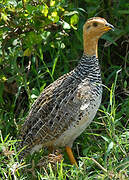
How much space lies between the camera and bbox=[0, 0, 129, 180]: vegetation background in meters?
4.21

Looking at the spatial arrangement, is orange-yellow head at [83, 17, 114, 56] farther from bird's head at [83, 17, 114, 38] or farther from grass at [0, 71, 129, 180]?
grass at [0, 71, 129, 180]

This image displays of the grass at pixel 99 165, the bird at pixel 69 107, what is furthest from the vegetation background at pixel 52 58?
the bird at pixel 69 107

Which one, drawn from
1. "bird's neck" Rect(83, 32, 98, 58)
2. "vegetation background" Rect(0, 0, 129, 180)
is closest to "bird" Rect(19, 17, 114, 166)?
"bird's neck" Rect(83, 32, 98, 58)

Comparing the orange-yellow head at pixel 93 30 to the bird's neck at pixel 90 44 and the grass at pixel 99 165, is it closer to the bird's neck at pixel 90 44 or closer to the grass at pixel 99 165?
the bird's neck at pixel 90 44

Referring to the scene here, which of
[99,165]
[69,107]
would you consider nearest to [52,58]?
[69,107]

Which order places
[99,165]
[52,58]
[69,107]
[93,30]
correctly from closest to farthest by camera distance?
[99,165] < [69,107] < [93,30] < [52,58]

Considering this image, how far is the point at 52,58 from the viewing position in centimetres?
509

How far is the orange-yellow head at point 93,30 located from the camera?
14.0ft

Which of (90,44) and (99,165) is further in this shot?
(90,44)

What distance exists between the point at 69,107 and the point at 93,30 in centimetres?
73

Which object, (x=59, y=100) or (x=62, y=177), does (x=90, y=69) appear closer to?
(x=59, y=100)

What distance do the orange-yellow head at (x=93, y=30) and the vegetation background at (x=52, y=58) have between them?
0.21 meters

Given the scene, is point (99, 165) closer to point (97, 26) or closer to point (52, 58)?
point (97, 26)

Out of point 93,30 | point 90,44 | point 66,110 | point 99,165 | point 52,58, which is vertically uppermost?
point 93,30
